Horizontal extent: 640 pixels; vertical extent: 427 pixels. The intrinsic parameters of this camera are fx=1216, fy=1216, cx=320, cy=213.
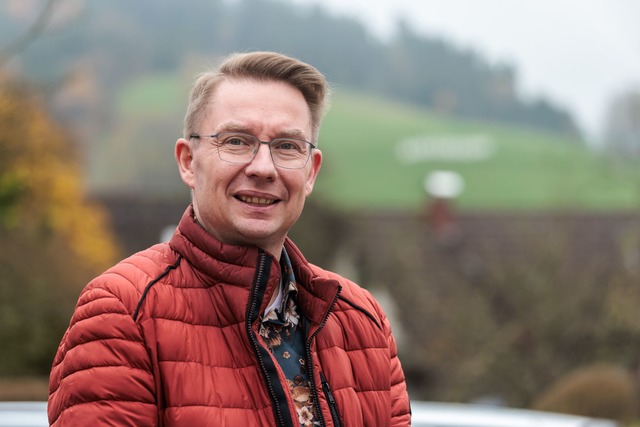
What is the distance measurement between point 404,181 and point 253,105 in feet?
184

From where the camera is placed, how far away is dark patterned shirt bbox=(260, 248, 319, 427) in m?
2.73

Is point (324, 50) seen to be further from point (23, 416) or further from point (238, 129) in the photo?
point (238, 129)

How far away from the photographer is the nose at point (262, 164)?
2.73 metres

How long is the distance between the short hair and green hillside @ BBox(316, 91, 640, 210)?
4823 cm

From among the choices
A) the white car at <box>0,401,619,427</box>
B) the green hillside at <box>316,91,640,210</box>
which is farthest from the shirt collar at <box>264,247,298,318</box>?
the green hillside at <box>316,91,640,210</box>

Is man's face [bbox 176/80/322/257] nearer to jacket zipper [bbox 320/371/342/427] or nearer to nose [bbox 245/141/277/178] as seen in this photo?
nose [bbox 245/141/277/178]

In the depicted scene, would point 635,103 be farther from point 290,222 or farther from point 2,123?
point 290,222

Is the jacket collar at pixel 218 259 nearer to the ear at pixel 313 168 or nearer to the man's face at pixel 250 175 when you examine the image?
the man's face at pixel 250 175

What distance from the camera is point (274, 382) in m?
2.62

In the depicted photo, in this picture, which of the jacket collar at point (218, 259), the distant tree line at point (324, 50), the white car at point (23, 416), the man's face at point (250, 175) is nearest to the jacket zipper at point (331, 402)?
the jacket collar at point (218, 259)

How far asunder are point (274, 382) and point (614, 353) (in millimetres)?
20387

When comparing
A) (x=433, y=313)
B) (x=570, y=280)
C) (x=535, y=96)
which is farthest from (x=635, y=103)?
(x=570, y=280)

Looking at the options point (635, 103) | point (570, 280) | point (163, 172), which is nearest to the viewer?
point (570, 280)

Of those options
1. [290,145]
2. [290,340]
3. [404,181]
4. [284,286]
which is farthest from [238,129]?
[404,181]
